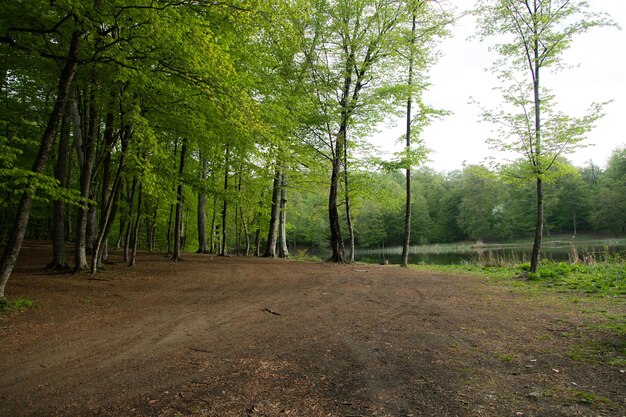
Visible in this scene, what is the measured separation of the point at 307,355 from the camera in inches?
163

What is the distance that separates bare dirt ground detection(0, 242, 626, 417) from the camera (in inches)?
118

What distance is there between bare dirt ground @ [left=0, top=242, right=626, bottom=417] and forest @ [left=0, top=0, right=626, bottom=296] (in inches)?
107

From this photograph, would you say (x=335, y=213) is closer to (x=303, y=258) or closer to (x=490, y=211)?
(x=303, y=258)

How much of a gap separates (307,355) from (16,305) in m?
5.77

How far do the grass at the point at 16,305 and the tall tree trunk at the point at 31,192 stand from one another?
132 mm

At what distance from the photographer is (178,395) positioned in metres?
3.18

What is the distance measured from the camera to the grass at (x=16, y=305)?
596cm

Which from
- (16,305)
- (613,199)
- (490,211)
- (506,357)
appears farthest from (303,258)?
(490,211)

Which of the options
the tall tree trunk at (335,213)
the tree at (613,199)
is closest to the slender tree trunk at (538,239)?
the tall tree trunk at (335,213)

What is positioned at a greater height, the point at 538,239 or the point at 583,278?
the point at 538,239

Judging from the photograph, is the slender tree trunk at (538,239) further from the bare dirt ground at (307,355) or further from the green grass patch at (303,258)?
the green grass patch at (303,258)

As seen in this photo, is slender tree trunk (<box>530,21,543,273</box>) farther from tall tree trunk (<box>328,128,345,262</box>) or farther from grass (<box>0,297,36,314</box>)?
grass (<box>0,297,36,314</box>)

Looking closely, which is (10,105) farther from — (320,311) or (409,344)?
(409,344)

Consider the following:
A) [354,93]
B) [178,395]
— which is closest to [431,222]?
[354,93]
